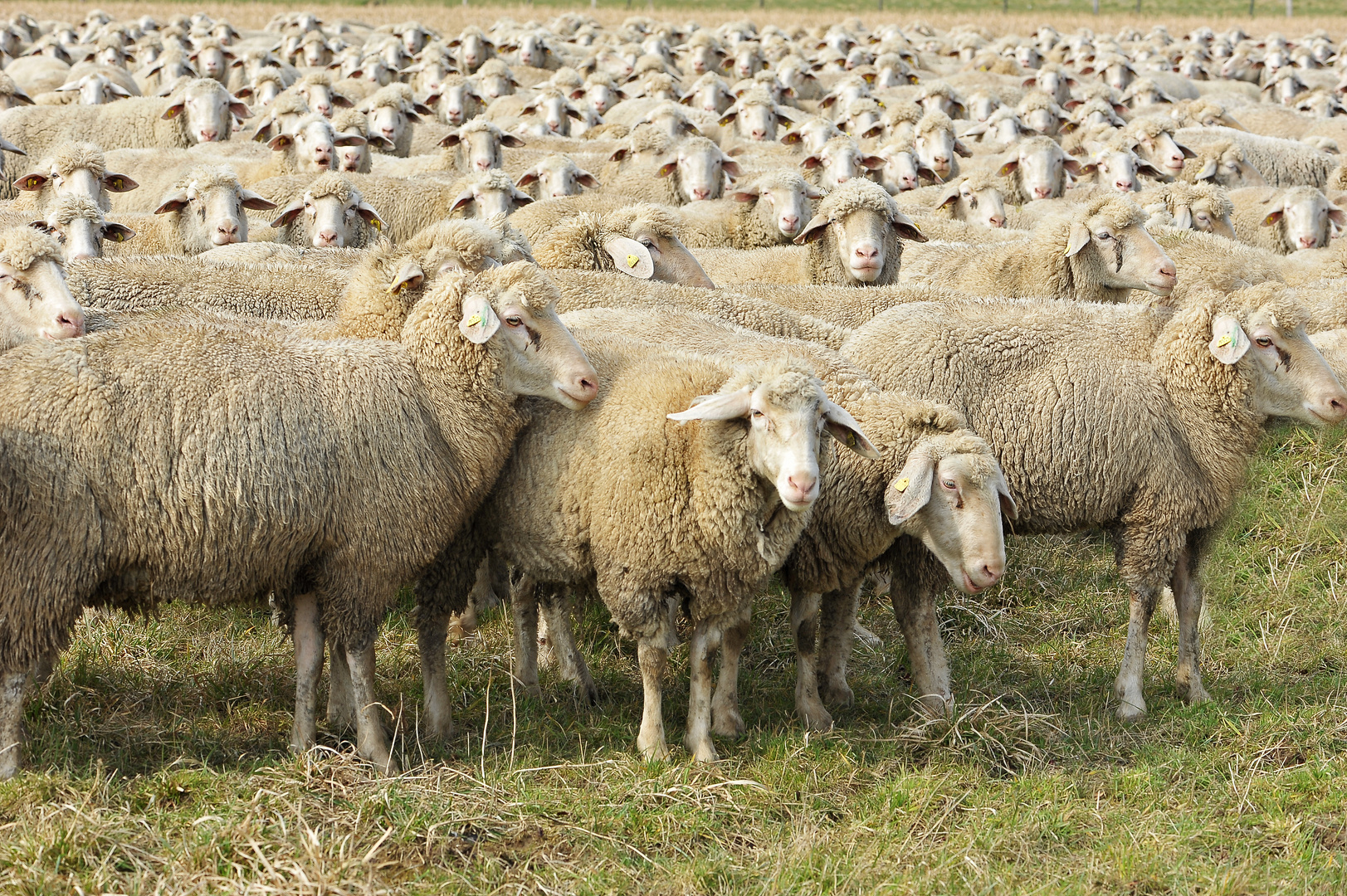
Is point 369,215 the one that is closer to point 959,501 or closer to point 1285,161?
point 959,501

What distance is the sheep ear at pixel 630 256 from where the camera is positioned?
22.4ft

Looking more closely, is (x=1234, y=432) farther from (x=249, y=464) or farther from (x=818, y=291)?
(x=249, y=464)

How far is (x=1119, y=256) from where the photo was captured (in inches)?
286

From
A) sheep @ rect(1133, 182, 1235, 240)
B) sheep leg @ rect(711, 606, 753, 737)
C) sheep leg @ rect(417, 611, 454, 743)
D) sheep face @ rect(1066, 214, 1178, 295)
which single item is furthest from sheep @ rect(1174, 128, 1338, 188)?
sheep leg @ rect(417, 611, 454, 743)

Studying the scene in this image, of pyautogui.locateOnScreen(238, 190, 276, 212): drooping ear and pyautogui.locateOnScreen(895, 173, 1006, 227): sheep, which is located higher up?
pyautogui.locateOnScreen(238, 190, 276, 212): drooping ear

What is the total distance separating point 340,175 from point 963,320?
433cm

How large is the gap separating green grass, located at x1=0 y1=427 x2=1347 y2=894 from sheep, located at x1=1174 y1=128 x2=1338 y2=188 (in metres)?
7.64

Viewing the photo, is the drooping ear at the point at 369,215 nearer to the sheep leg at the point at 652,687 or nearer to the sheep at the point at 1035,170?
the sheep leg at the point at 652,687

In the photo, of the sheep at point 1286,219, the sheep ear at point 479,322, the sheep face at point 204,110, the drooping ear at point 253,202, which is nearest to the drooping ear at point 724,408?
the sheep ear at point 479,322

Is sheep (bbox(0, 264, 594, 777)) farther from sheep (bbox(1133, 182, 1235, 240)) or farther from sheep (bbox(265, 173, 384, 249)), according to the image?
sheep (bbox(1133, 182, 1235, 240))

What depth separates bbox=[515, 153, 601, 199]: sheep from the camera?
381 inches

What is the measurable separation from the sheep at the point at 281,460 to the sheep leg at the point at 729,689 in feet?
3.29

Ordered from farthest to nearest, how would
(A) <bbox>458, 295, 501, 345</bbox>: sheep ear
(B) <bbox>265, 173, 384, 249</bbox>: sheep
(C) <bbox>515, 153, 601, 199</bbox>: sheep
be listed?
1. (C) <bbox>515, 153, 601, 199</bbox>: sheep
2. (B) <bbox>265, 173, 384, 249</bbox>: sheep
3. (A) <bbox>458, 295, 501, 345</bbox>: sheep ear

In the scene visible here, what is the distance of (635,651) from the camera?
562 centimetres
